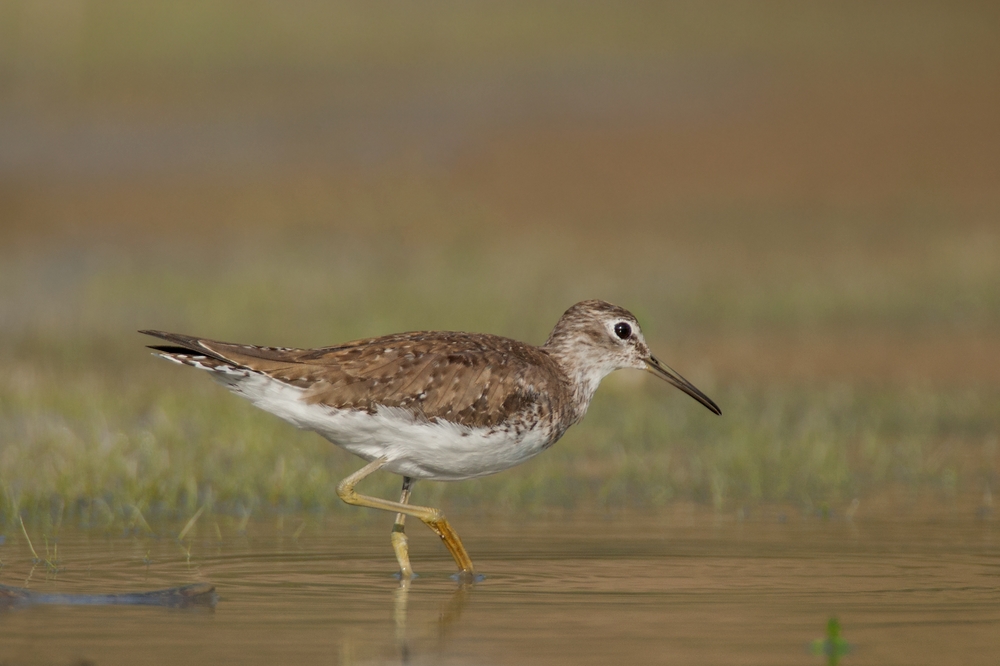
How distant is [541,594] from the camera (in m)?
8.05

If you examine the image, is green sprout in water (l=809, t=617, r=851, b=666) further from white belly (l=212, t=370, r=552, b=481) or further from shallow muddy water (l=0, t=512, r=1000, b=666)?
white belly (l=212, t=370, r=552, b=481)

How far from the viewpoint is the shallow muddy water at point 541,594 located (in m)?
6.79

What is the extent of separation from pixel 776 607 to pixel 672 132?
2903 centimetres

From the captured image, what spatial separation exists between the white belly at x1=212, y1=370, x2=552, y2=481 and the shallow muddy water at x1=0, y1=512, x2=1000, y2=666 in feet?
1.86

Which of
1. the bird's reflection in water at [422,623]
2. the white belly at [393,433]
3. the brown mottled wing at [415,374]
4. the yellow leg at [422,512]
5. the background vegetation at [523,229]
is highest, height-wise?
the background vegetation at [523,229]

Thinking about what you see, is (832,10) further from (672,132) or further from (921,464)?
(921,464)

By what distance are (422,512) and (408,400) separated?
0.61 metres

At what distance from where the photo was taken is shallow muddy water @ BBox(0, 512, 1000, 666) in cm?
679

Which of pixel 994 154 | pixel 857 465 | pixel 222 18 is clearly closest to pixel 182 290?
pixel 857 465

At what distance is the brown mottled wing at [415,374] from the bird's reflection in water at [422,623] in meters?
1.06

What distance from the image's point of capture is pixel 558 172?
33031mm

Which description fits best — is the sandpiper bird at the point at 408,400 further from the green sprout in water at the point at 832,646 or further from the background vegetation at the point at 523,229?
the green sprout in water at the point at 832,646

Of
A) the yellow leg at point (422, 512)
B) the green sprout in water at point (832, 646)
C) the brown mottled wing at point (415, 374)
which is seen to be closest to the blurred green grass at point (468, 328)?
the yellow leg at point (422, 512)

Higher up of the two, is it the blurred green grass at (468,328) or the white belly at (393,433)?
the blurred green grass at (468,328)
